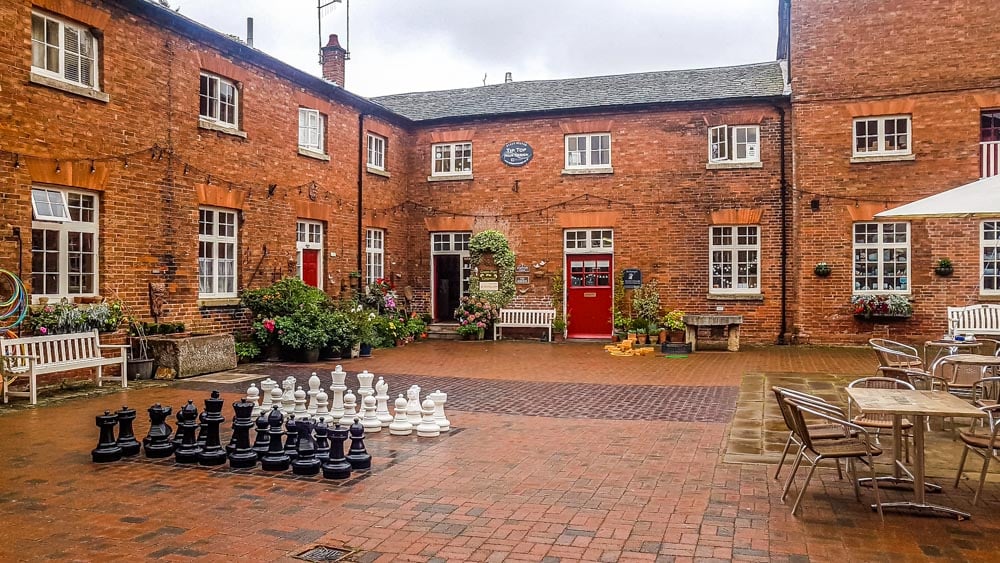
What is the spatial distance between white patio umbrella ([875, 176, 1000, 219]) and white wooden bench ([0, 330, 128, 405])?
10.4 m

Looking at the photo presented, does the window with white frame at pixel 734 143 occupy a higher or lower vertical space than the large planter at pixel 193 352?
higher

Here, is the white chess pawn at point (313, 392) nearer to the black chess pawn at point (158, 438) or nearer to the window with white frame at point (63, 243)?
the black chess pawn at point (158, 438)

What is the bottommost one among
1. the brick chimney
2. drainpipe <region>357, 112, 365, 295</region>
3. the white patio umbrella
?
the white patio umbrella

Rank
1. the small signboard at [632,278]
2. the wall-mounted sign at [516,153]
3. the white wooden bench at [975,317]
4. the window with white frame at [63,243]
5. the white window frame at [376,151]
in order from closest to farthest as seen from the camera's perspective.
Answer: the window with white frame at [63,243] → the white wooden bench at [975,317] → the small signboard at [632,278] → the white window frame at [376,151] → the wall-mounted sign at [516,153]

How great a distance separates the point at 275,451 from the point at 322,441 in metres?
0.40

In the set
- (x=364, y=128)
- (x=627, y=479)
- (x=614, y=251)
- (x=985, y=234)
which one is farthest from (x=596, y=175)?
(x=627, y=479)

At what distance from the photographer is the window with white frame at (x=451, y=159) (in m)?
20.4

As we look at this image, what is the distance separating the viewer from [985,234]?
15.6 m

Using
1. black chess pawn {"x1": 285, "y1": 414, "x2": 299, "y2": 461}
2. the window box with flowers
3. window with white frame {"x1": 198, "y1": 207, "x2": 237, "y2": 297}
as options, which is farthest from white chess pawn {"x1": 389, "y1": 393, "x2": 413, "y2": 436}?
the window box with flowers

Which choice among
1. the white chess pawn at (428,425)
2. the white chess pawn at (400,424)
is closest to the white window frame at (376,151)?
the white chess pawn at (400,424)

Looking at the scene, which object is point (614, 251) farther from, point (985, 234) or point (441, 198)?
point (985, 234)

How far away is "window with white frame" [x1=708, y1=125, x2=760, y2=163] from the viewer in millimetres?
17906

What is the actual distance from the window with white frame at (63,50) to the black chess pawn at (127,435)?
6953 millimetres

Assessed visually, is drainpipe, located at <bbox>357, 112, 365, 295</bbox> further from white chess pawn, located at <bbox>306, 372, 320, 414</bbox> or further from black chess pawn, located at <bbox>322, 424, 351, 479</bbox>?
black chess pawn, located at <bbox>322, 424, 351, 479</bbox>
